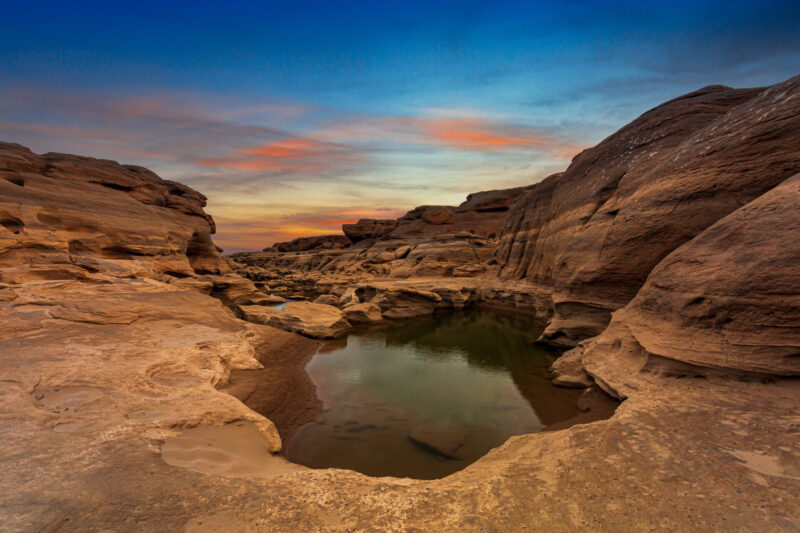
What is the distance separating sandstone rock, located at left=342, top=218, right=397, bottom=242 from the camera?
61.0 meters

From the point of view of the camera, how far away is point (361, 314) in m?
19.8

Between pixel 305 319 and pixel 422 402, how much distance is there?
8.66 m

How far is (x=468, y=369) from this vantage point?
1284 cm

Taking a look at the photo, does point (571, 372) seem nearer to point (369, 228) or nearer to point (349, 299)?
point (349, 299)

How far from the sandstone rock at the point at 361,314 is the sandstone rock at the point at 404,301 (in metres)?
1.46

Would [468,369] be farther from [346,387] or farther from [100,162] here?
[100,162]

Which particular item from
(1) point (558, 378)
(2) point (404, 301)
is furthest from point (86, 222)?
(1) point (558, 378)

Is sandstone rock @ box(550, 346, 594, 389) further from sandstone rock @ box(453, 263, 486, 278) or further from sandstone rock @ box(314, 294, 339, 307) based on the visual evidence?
sandstone rock @ box(453, 263, 486, 278)

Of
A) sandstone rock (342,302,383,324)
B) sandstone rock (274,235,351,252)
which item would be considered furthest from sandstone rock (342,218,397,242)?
sandstone rock (342,302,383,324)

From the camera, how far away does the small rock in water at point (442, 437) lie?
7016 millimetres

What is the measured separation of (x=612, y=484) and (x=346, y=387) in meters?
8.23

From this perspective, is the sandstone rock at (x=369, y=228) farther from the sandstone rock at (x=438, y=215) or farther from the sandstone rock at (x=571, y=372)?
the sandstone rock at (x=571, y=372)

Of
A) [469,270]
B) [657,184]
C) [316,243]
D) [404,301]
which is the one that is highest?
Answer: [657,184]

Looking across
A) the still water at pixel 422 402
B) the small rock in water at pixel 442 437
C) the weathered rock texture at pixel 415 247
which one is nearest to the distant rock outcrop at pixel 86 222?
the still water at pixel 422 402
